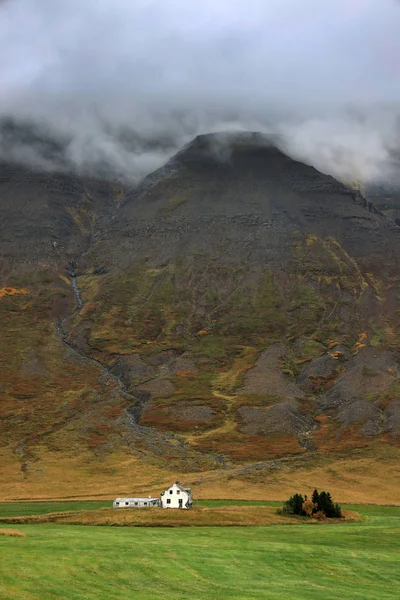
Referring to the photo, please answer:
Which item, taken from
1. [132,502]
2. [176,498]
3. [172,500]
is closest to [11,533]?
[132,502]

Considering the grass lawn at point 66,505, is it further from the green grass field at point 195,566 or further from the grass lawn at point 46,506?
the green grass field at point 195,566

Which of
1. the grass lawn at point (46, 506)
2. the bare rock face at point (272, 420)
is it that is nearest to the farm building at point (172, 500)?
the grass lawn at point (46, 506)

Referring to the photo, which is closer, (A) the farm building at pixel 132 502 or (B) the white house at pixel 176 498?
(B) the white house at pixel 176 498

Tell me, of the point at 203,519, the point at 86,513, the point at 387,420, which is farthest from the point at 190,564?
the point at 387,420

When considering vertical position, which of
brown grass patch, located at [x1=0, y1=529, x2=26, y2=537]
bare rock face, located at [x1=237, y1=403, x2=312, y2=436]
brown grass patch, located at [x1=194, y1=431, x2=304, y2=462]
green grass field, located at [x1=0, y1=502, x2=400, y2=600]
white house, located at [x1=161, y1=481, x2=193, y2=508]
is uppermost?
bare rock face, located at [x1=237, y1=403, x2=312, y2=436]

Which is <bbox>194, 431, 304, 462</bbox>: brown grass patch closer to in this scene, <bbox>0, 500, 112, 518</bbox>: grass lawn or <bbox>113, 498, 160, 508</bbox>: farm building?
<bbox>0, 500, 112, 518</bbox>: grass lawn

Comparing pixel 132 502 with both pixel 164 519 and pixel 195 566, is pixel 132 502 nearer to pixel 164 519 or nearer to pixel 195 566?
pixel 164 519

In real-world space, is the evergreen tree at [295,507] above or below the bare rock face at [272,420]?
below

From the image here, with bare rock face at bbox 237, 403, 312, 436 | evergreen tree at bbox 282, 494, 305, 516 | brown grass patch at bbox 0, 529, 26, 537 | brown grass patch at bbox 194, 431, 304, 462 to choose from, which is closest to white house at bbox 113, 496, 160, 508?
evergreen tree at bbox 282, 494, 305, 516
